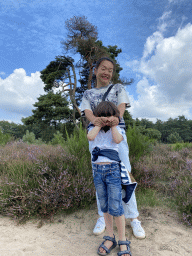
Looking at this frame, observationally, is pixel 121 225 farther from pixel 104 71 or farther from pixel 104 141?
pixel 104 71

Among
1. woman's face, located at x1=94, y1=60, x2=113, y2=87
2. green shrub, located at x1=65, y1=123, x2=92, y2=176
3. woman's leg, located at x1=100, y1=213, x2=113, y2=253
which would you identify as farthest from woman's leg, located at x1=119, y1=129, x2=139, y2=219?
green shrub, located at x1=65, y1=123, x2=92, y2=176

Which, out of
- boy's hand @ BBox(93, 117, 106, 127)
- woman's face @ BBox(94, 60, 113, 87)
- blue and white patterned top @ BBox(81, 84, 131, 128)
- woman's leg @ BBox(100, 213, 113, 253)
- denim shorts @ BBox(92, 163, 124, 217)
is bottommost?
woman's leg @ BBox(100, 213, 113, 253)

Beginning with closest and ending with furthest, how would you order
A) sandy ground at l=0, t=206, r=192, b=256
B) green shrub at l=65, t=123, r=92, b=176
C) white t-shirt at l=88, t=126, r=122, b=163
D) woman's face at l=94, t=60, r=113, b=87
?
white t-shirt at l=88, t=126, r=122, b=163, sandy ground at l=0, t=206, r=192, b=256, woman's face at l=94, t=60, r=113, b=87, green shrub at l=65, t=123, r=92, b=176

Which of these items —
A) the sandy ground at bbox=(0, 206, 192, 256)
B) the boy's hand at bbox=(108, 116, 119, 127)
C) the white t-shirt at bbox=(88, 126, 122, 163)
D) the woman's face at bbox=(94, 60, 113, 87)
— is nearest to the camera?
the boy's hand at bbox=(108, 116, 119, 127)

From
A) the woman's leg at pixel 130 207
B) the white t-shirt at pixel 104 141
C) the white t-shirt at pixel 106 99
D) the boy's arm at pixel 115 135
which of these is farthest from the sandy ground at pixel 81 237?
the white t-shirt at pixel 106 99

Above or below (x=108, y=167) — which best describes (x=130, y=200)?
below

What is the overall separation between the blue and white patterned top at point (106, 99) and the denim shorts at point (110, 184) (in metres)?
0.69

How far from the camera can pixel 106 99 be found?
230 cm

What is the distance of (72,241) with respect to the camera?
2279 mm

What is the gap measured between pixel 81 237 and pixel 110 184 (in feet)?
3.81

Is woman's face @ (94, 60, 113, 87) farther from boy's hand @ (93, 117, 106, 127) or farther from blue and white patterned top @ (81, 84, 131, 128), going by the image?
boy's hand @ (93, 117, 106, 127)

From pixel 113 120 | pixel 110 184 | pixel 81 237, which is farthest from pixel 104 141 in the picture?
pixel 81 237

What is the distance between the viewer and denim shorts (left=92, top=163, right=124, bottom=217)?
5.84 ft

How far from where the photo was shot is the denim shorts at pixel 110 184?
1.78 meters
